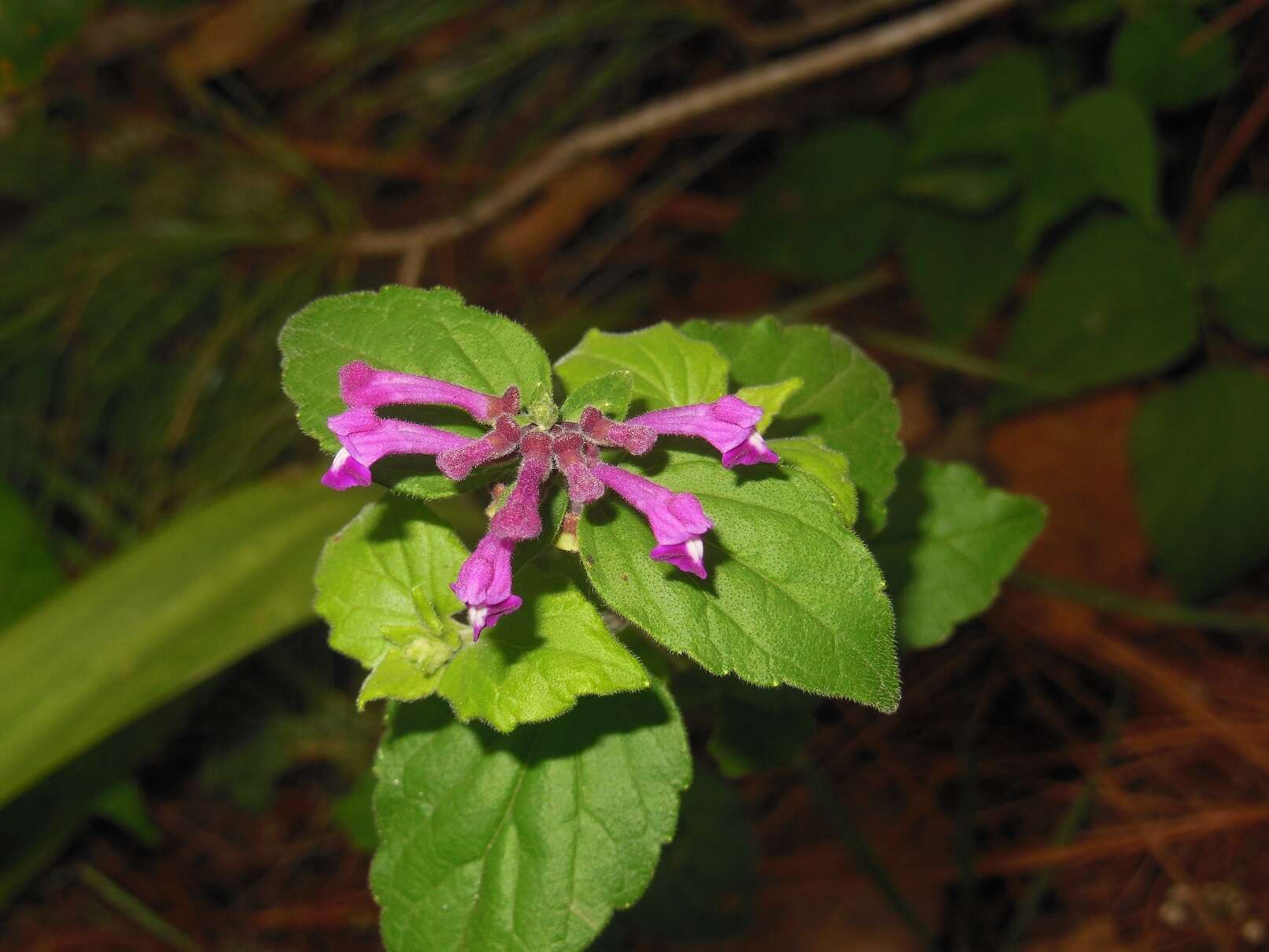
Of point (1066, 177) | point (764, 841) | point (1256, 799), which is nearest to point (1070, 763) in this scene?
point (1256, 799)

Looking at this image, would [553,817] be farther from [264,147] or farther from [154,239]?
[264,147]

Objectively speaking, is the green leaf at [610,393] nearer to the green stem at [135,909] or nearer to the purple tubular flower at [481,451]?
the purple tubular flower at [481,451]

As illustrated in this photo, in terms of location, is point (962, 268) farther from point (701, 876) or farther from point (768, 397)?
point (768, 397)

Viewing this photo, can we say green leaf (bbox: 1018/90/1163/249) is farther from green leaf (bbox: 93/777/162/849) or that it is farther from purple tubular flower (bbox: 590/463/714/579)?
green leaf (bbox: 93/777/162/849)

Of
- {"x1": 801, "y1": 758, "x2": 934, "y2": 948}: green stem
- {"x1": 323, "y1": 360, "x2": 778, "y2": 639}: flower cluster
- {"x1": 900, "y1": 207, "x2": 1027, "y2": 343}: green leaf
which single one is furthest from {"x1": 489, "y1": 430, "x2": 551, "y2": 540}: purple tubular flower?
{"x1": 900, "y1": 207, "x2": 1027, "y2": 343}: green leaf

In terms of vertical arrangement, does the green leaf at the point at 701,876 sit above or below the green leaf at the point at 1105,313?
below

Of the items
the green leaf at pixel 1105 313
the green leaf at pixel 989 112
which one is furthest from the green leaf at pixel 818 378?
the green leaf at pixel 989 112
